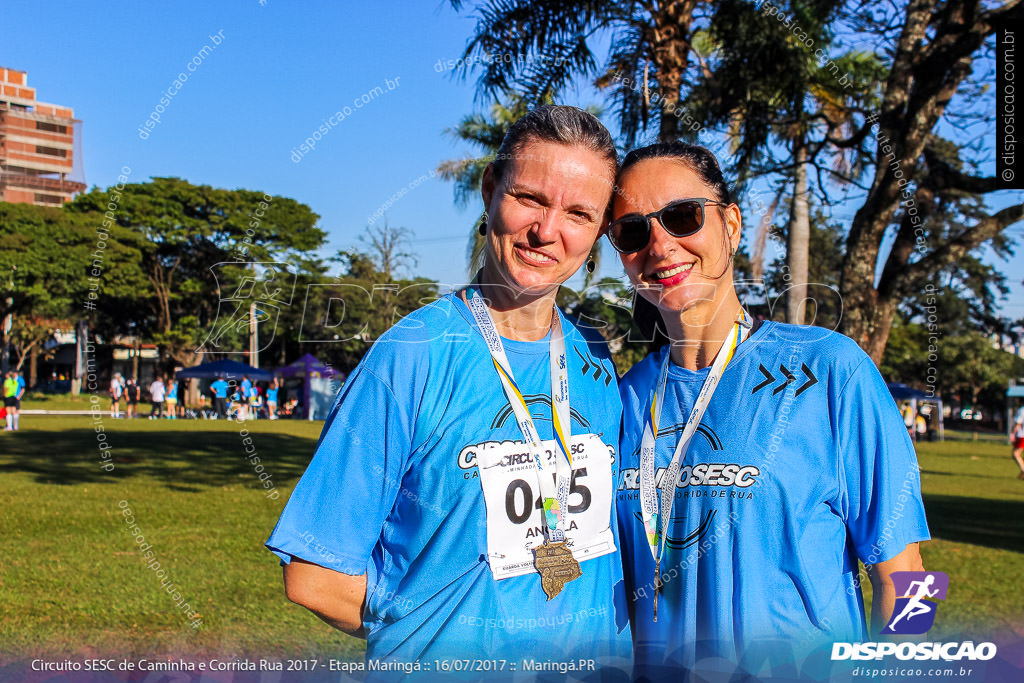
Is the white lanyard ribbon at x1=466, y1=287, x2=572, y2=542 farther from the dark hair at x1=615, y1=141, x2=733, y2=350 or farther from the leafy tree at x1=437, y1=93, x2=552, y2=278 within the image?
the leafy tree at x1=437, y1=93, x2=552, y2=278

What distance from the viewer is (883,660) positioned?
6.86 feet

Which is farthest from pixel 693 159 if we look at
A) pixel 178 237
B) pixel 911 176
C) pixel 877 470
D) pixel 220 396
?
pixel 178 237

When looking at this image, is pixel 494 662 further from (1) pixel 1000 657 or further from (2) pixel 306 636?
(2) pixel 306 636

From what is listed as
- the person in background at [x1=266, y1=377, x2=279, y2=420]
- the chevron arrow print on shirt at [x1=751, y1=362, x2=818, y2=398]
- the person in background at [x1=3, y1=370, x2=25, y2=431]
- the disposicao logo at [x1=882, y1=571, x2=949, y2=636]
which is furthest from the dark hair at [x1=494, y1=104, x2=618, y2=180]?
the person in background at [x1=266, y1=377, x2=279, y2=420]

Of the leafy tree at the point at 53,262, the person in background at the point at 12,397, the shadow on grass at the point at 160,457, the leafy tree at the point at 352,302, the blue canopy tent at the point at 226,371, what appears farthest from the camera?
the leafy tree at the point at 53,262

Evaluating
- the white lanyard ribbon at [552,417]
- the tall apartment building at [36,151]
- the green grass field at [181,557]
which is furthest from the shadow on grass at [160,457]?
the tall apartment building at [36,151]

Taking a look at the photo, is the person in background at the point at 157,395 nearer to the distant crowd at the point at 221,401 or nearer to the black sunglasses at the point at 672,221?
the distant crowd at the point at 221,401

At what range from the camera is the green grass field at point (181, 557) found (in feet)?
17.7

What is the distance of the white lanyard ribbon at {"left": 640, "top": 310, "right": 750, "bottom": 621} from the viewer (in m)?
2.16

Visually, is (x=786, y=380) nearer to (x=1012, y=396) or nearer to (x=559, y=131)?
(x=559, y=131)

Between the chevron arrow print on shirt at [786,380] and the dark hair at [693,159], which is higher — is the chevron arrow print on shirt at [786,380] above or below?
below

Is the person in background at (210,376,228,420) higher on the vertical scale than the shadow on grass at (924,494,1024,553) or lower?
higher

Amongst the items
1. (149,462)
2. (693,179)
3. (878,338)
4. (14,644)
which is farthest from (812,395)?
(149,462)

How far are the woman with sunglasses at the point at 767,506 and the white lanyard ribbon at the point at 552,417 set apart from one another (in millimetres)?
268
